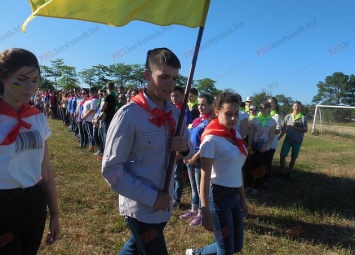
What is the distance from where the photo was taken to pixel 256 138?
623 cm

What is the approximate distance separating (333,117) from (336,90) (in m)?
62.2

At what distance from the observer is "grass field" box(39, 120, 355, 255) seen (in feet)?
12.5

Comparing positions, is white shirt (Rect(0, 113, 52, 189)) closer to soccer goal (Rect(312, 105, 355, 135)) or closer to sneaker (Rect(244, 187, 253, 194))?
sneaker (Rect(244, 187, 253, 194))

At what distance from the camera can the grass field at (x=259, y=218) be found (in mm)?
3807

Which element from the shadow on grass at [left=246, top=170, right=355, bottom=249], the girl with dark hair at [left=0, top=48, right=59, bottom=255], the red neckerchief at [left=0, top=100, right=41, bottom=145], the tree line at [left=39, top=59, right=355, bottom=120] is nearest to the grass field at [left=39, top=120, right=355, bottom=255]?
the shadow on grass at [left=246, top=170, right=355, bottom=249]

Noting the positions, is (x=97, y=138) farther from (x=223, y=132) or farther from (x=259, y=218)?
(x=223, y=132)

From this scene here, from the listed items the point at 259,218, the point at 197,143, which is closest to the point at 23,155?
the point at 197,143

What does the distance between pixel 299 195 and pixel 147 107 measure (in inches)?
197

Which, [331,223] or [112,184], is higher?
[112,184]

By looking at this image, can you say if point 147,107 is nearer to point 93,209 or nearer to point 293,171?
point 93,209

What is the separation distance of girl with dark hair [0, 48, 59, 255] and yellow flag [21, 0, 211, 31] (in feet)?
1.10

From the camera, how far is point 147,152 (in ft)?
6.53

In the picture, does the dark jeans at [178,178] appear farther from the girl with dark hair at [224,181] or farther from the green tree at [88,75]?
the green tree at [88,75]

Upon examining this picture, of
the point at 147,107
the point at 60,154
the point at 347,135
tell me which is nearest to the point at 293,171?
the point at 60,154
